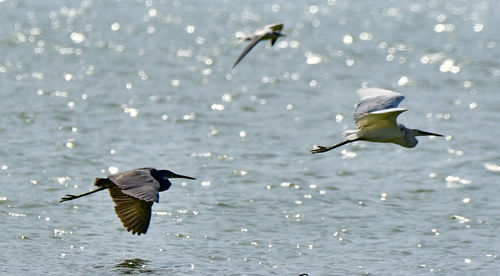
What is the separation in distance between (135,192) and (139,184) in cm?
22

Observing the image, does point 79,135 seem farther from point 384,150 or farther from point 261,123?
point 384,150

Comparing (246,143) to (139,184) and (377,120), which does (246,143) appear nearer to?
(377,120)

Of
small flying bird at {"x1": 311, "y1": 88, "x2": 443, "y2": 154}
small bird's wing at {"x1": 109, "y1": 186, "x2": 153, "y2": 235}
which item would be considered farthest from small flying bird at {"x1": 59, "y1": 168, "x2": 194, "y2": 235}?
small flying bird at {"x1": 311, "y1": 88, "x2": 443, "y2": 154}

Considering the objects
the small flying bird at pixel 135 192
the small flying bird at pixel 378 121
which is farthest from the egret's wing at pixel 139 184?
the small flying bird at pixel 378 121

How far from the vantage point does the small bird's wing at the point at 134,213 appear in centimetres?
774

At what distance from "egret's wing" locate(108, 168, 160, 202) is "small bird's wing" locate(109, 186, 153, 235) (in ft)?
0.85

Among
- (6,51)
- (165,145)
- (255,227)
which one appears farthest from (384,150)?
(6,51)

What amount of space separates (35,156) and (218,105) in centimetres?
393

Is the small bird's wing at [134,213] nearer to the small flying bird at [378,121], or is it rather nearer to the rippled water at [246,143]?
the rippled water at [246,143]

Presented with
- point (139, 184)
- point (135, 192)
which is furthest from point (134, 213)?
point (135, 192)

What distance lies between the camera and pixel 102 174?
10867 millimetres

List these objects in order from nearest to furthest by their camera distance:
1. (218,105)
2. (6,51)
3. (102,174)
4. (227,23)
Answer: (102,174), (218,105), (6,51), (227,23)

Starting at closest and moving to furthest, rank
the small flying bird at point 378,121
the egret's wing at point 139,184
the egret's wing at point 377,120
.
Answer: the egret's wing at point 139,184, the egret's wing at point 377,120, the small flying bird at point 378,121

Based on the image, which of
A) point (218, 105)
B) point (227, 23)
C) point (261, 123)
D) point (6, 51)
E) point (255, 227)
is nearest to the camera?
point (255, 227)
